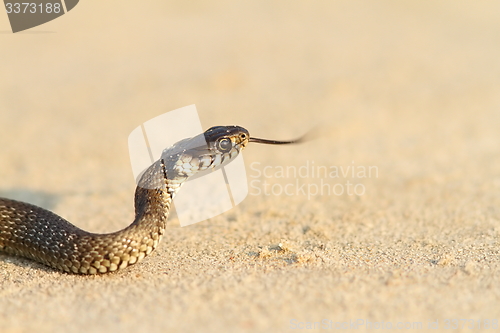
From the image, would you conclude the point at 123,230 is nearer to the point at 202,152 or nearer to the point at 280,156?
the point at 202,152

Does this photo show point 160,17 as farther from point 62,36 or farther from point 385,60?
point 385,60

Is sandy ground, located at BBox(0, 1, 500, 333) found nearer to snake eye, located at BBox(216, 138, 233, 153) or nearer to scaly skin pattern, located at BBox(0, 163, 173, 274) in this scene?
scaly skin pattern, located at BBox(0, 163, 173, 274)

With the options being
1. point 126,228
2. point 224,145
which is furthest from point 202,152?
point 126,228

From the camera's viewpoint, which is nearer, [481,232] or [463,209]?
[481,232]

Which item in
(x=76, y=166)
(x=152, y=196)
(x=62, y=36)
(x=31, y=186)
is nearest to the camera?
(x=152, y=196)

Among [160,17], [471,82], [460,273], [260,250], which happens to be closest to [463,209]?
[460,273]

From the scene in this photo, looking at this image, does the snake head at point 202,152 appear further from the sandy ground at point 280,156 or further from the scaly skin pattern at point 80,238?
the sandy ground at point 280,156

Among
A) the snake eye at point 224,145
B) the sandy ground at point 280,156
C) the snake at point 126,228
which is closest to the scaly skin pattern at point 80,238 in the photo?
the snake at point 126,228
